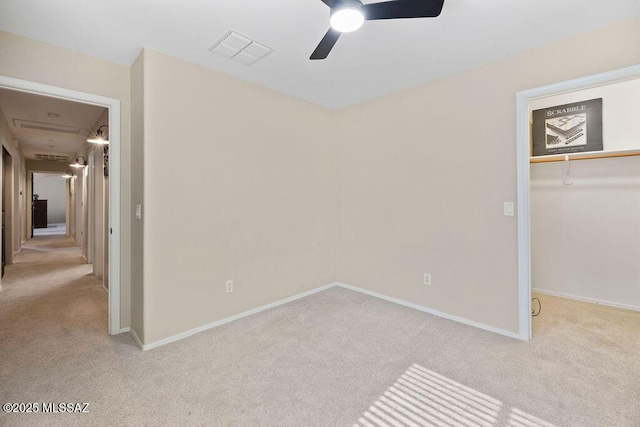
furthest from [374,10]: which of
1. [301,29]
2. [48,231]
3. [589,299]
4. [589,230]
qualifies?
[48,231]

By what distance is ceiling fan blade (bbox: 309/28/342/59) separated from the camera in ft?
5.98

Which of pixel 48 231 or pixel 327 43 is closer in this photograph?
pixel 327 43

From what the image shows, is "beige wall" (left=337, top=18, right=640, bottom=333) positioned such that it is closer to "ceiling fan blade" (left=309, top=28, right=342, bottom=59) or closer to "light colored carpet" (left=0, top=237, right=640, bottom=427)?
"light colored carpet" (left=0, top=237, right=640, bottom=427)

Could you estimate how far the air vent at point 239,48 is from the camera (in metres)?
2.27

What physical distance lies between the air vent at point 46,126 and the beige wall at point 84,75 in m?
→ 3.09

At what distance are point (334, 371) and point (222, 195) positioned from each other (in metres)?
1.89

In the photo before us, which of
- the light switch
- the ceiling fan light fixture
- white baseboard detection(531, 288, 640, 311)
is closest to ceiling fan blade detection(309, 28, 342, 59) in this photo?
the ceiling fan light fixture

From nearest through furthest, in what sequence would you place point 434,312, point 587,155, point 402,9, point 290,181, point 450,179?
point 402,9 < point 450,179 < point 434,312 < point 587,155 < point 290,181

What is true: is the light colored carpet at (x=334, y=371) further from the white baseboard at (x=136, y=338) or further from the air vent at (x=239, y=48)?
the air vent at (x=239, y=48)

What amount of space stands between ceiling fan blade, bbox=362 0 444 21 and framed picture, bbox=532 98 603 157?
2869 millimetres

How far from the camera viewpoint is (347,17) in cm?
163

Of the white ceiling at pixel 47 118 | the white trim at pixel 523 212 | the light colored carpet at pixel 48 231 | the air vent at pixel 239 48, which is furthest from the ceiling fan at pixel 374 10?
the light colored carpet at pixel 48 231

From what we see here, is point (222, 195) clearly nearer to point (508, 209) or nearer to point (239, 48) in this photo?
point (239, 48)

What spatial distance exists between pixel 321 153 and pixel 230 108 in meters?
1.39
